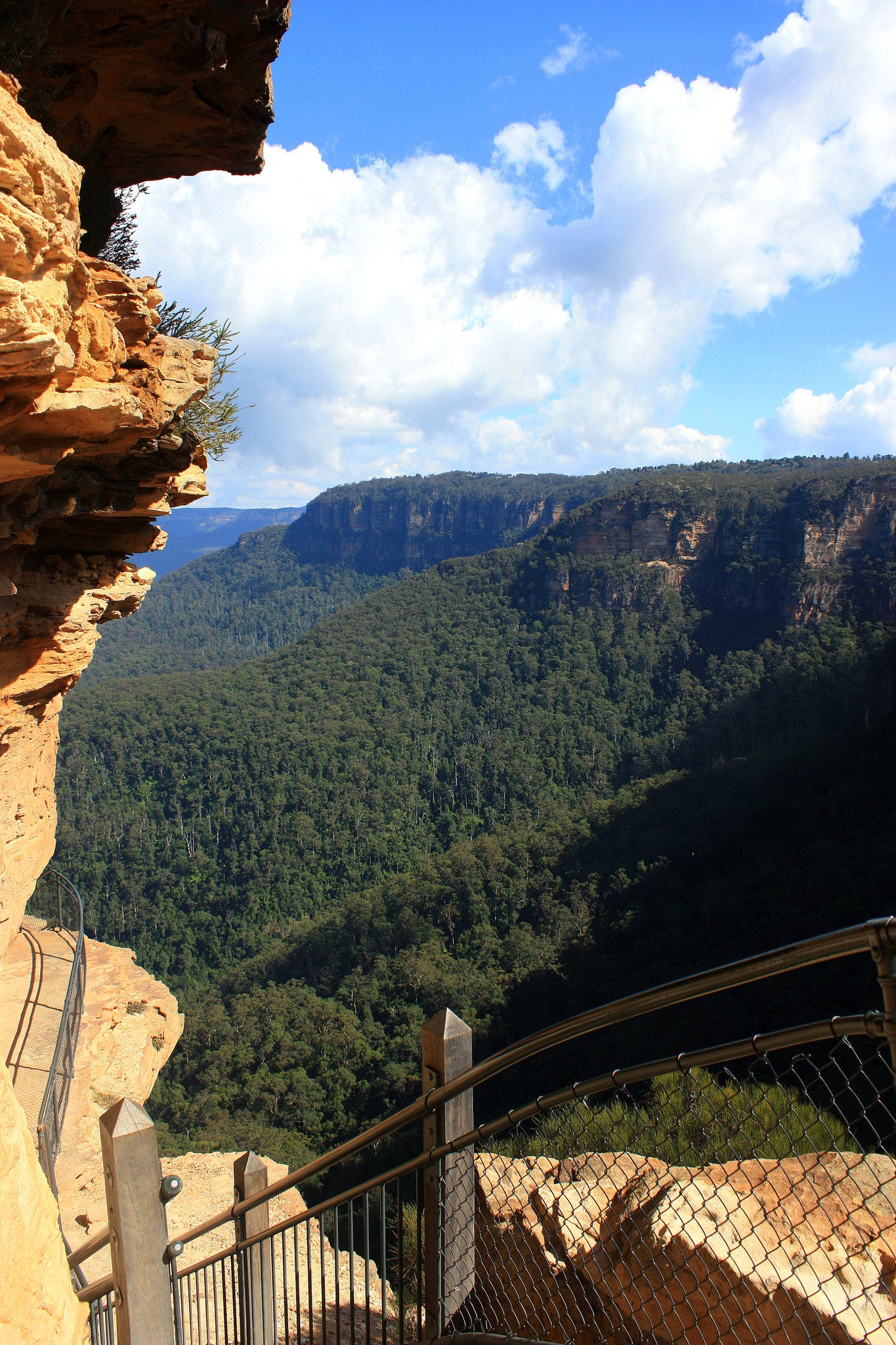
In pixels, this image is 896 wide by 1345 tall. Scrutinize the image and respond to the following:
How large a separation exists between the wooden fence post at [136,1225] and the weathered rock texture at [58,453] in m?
2.63

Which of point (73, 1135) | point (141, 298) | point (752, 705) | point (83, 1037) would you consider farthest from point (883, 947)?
point (752, 705)

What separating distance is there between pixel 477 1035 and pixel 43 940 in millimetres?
19537

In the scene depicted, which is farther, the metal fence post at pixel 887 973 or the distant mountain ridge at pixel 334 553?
the distant mountain ridge at pixel 334 553

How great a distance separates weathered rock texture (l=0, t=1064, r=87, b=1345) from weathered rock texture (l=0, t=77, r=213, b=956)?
2560 mm

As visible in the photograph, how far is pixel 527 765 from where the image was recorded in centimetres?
5566

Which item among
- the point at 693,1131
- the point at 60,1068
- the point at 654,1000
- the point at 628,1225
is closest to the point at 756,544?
the point at 693,1131

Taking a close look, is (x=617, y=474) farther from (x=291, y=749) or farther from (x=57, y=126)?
(x=57, y=126)

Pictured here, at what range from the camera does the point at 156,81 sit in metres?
4.91

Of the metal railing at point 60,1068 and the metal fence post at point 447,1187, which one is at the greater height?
the metal fence post at point 447,1187

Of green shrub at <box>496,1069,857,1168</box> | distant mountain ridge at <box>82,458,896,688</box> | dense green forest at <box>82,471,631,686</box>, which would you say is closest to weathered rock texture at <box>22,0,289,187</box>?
green shrub at <box>496,1069,857,1168</box>

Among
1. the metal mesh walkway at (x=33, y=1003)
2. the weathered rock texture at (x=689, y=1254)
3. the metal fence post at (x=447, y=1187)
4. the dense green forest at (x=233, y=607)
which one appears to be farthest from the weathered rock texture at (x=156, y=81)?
the dense green forest at (x=233, y=607)

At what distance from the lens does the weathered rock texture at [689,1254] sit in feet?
6.94

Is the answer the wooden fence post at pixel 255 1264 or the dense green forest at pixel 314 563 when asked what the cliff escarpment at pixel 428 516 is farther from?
the wooden fence post at pixel 255 1264

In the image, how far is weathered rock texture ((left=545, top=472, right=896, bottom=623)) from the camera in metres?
52.7
